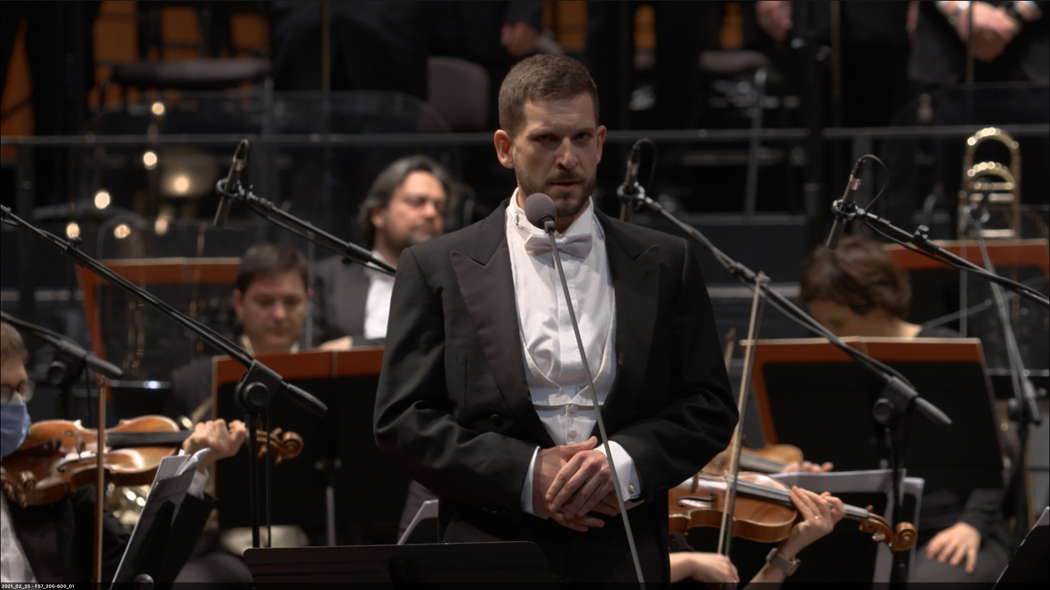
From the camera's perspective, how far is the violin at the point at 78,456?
342 cm

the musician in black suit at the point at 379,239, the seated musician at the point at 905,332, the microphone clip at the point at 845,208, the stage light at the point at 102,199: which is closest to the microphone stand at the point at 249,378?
the microphone clip at the point at 845,208

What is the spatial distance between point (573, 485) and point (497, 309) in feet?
1.15

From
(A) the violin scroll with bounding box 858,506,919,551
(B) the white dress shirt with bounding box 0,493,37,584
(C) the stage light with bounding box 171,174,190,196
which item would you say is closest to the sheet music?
(B) the white dress shirt with bounding box 0,493,37,584

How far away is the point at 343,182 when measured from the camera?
17.4ft

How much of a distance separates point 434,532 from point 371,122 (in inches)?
90.1

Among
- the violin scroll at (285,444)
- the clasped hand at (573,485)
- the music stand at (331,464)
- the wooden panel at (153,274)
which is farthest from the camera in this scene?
the wooden panel at (153,274)

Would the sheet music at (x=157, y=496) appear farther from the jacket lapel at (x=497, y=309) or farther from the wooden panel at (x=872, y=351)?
the wooden panel at (x=872, y=351)

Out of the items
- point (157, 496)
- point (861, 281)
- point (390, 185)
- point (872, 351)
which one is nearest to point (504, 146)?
point (157, 496)

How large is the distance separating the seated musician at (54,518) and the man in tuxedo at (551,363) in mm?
877

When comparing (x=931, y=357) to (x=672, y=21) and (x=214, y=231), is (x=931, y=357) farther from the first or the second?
(x=672, y=21)

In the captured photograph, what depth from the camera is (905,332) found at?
4.45 meters

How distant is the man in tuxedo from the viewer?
8.73 feet

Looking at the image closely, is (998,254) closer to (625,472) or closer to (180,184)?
(625,472)

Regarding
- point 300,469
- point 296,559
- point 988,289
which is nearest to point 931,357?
point 988,289
